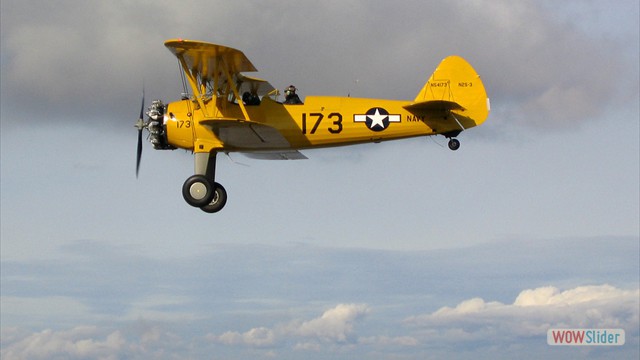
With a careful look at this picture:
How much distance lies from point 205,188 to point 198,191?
0.18 m

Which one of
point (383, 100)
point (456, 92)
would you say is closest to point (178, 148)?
point (383, 100)

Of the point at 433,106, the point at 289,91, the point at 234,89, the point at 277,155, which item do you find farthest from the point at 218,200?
the point at 433,106

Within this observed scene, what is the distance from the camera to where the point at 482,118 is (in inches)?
1006

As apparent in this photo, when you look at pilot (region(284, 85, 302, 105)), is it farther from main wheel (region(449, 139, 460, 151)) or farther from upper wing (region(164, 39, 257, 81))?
main wheel (region(449, 139, 460, 151))

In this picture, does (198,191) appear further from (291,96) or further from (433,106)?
(433,106)

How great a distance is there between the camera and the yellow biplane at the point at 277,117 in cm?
2544

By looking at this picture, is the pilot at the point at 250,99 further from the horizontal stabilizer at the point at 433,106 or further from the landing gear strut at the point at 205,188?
the horizontal stabilizer at the point at 433,106

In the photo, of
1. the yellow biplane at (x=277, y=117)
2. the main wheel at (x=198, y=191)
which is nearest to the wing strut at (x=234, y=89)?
the yellow biplane at (x=277, y=117)

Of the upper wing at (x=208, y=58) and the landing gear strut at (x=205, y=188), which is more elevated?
the upper wing at (x=208, y=58)

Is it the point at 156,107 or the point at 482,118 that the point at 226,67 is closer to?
the point at 156,107

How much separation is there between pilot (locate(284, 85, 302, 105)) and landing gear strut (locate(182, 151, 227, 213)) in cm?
214

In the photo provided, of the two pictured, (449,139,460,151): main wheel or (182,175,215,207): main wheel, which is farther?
(182,175,215,207): main wheel

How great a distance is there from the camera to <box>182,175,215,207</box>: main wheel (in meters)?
26.0

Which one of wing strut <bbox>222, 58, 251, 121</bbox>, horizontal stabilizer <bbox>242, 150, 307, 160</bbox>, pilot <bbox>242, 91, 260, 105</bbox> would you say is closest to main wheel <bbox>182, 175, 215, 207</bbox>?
horizontal stabilizer <bbox>242, 150, 307, 160</bbox>
